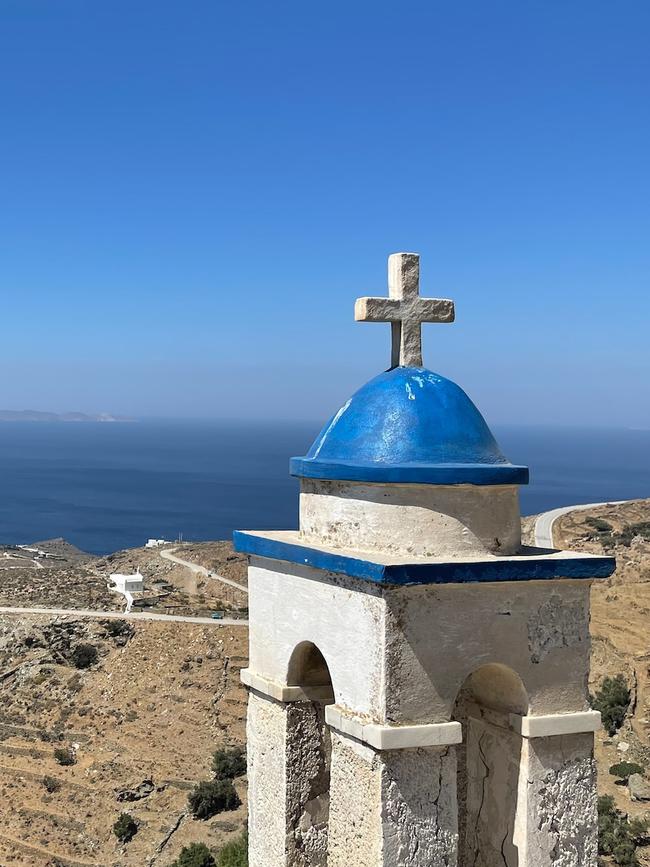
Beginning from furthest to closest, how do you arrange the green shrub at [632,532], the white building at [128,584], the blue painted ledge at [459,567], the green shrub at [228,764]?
the green shrub at [632,532]
the white building at [128,584]
the green shrub at [228,764]
the blue painted ledge at [459,567]

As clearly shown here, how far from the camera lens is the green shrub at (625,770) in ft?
74.7

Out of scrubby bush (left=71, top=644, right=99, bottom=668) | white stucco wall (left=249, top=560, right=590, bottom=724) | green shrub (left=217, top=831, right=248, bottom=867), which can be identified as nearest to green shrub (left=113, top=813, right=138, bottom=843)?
green shrub (left=217, top=831, right=248, bottom=867)

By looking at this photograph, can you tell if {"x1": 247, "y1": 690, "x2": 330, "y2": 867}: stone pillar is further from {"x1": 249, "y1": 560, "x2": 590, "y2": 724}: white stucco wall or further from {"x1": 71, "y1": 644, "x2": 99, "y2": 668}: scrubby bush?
{"x1": 71, "y1": 644, "x2": 99, "y2": 668}: scrubby bush

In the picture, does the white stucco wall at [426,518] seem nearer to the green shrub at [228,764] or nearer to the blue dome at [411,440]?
the blue dome at [411,440]

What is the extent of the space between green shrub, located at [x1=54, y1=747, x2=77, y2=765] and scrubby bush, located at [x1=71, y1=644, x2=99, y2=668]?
18.5 feet

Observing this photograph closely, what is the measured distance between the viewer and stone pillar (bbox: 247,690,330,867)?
5.48 metres

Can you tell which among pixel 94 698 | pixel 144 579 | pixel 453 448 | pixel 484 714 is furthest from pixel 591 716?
pixel 144 579

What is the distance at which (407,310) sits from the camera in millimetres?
5457

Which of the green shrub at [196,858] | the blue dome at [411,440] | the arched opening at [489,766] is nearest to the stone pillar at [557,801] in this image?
the arched opening at [489,766]

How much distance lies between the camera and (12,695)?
34344 millimetres

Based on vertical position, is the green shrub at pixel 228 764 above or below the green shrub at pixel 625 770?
below

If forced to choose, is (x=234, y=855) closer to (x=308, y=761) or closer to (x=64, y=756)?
(x=64, y=756)

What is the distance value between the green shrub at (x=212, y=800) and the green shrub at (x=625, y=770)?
9.66m

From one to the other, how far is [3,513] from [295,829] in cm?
13413
